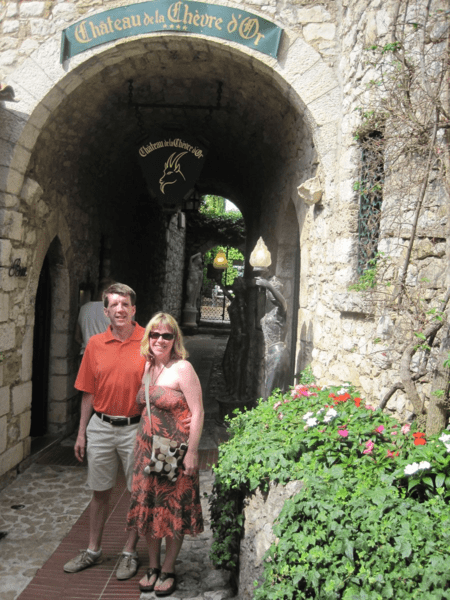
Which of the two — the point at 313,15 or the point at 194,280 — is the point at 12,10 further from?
the point at 194,280

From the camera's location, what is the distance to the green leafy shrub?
5.89ft

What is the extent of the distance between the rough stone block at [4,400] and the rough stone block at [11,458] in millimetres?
349

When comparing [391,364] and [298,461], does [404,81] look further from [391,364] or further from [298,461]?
[298,461]

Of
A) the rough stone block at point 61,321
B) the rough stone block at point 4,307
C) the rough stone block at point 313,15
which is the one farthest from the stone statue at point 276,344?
the rough stone block at point 61,321

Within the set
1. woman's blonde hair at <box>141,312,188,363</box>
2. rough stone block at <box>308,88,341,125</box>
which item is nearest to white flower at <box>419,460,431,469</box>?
woman's blonde hair at <box>141,312,188,363</box>

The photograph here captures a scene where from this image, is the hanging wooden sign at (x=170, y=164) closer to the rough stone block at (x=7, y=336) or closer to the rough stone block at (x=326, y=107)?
the rough stone block at (x=326, y=107)

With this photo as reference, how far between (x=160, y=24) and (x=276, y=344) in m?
2.77

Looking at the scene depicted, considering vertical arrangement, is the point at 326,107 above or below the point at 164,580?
above

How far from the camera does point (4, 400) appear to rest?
172 inches

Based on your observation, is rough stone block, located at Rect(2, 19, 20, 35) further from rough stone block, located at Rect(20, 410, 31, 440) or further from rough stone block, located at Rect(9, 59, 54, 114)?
rough stone block, located at Rect(20, 410, 31, 440)

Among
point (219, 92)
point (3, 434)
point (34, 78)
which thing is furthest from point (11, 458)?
point (219, 92)

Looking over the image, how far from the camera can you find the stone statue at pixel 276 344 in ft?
13.5

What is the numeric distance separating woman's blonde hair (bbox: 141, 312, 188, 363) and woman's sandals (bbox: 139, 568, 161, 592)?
3.77 ft

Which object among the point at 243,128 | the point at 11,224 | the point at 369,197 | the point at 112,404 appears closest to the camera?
the point at 112,404
